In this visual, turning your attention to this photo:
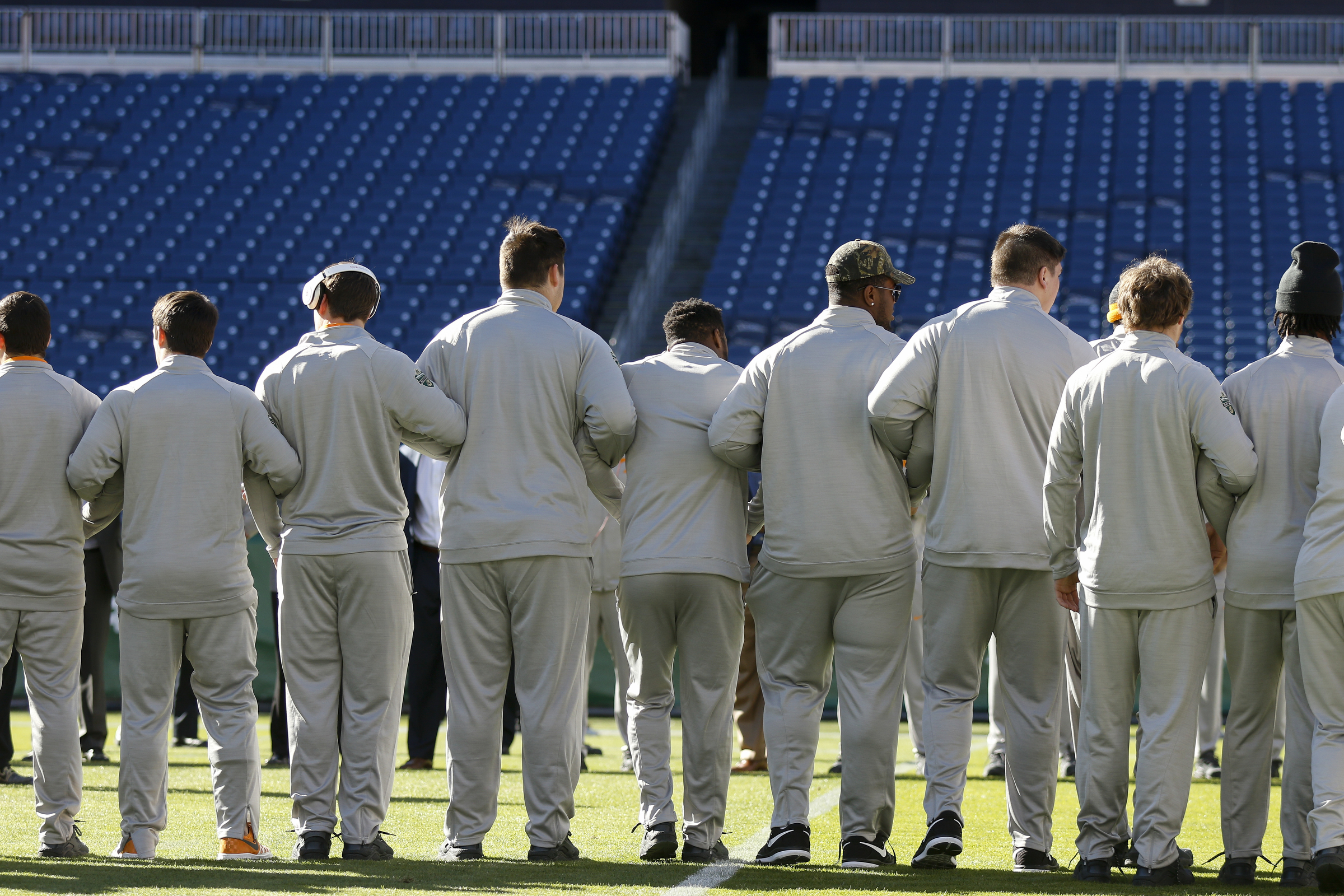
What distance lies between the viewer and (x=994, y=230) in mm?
20641

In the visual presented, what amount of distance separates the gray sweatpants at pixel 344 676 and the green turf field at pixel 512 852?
0.80 feet

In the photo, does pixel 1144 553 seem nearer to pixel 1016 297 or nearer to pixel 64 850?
pixel 1016 297

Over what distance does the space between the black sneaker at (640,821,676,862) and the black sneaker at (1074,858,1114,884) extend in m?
1.40

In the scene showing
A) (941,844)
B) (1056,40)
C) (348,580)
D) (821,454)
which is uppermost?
(1056,40)

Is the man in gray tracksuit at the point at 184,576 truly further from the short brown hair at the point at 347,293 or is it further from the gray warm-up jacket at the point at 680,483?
the gray warm-up jacket at the point at 680,483

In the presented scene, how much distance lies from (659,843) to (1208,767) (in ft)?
14.2

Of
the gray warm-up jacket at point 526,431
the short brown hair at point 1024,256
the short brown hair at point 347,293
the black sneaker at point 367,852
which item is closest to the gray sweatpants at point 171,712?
the black sneaker at point 367,852

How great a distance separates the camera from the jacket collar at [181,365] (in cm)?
553

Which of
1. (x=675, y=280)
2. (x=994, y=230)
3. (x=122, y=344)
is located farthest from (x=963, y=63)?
(x=122, y=344)

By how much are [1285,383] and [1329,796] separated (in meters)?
1.35

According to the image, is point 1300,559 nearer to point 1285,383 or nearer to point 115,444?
point 1285,383

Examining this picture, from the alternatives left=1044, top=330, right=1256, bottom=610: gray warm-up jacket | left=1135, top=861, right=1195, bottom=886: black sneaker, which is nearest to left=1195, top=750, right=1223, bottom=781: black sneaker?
left=1135, top=861, right=1195, bottom=886: black sneaker

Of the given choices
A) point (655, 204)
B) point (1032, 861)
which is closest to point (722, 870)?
point (1032, 861)

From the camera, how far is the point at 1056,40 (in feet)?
82.9
